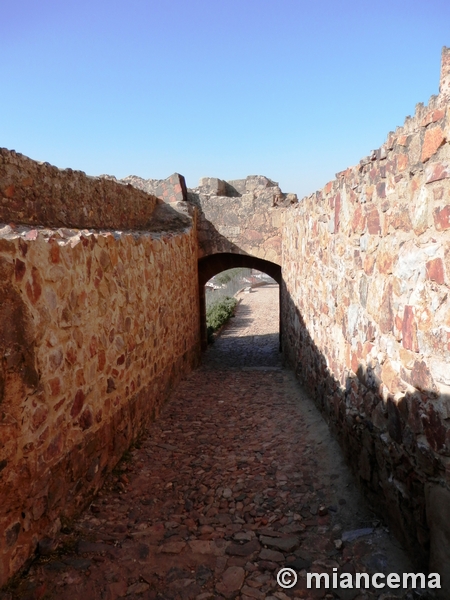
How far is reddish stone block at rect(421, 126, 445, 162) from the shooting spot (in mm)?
1893

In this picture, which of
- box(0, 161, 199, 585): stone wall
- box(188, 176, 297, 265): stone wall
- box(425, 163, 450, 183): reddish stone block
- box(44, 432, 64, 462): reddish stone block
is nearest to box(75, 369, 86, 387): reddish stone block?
box(0, 161, 199, 585): stone wall

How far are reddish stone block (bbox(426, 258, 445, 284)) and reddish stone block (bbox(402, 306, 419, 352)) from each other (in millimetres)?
236

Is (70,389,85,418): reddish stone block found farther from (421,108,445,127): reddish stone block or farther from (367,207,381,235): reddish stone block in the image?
(421,108,445,127): reddish stone block

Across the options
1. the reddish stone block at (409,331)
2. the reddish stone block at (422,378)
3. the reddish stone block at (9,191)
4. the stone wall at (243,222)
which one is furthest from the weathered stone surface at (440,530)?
the stone wall at (243,222)

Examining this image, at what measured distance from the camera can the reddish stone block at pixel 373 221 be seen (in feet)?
8.60

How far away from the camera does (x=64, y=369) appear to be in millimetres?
2568

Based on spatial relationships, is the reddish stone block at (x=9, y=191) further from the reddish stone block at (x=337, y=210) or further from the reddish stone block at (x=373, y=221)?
the reddish stone block at (x=373, y=221)

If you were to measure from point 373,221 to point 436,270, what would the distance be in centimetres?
84

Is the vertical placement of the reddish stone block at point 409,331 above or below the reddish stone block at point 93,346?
above

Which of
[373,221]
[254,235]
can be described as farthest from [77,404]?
[254,235]

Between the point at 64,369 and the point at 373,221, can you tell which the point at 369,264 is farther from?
the point at 64,369

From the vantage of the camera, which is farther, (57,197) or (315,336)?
(315,336)

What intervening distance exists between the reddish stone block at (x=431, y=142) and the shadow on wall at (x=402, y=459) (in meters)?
1.07

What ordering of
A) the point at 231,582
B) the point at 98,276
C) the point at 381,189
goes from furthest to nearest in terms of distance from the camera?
the point at 98,276 → the point at 381,189 → the point at 231,582
